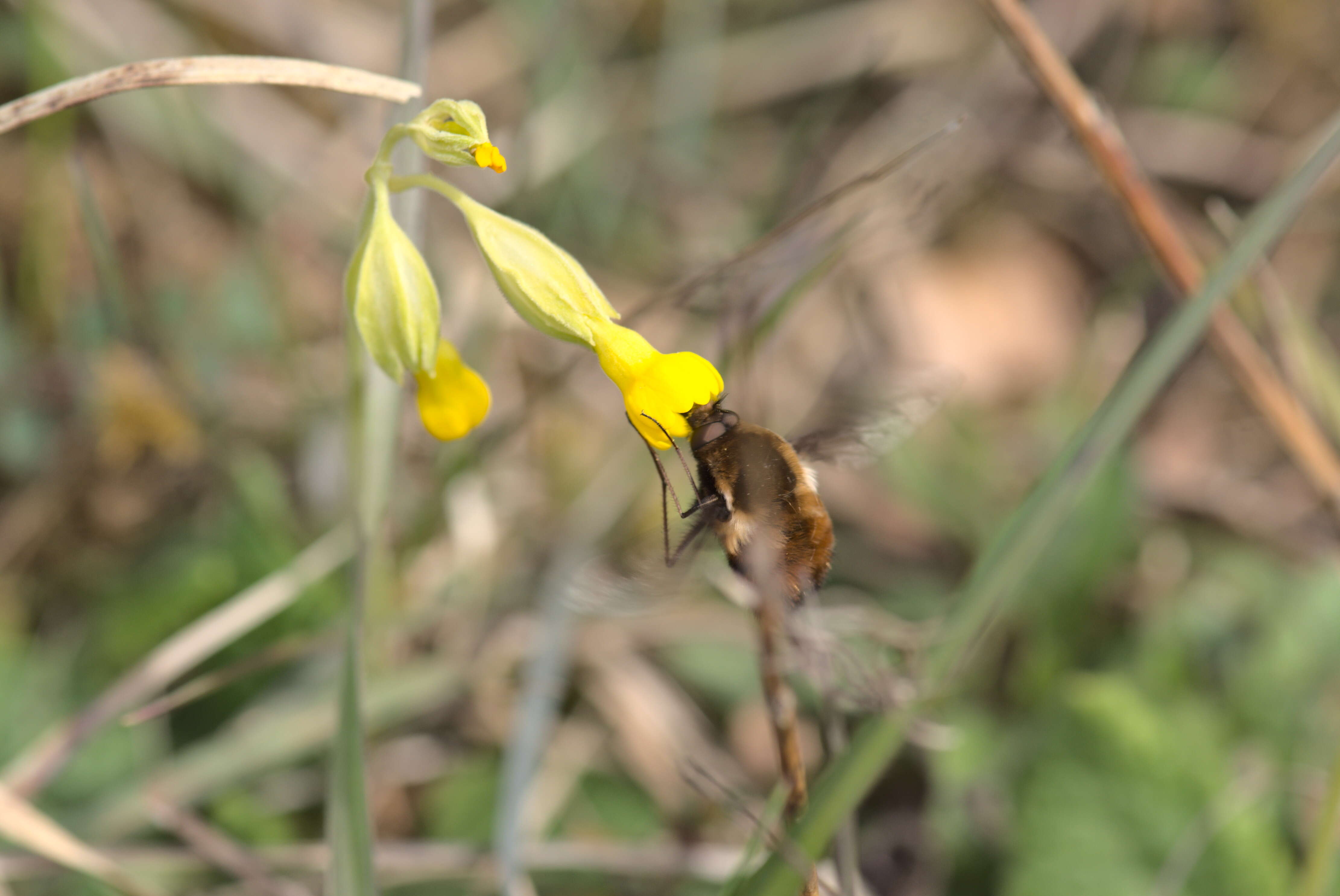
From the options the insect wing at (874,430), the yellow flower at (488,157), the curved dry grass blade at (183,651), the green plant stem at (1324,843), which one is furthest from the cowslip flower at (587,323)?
the green plant stem at (1324,843)

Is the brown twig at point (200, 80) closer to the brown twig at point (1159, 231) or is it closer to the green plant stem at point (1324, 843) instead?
the brown twig at point (1159, 231)

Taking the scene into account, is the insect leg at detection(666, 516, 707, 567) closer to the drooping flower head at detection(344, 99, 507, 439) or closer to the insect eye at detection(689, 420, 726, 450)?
the insect eye at detection(689, 420, 726, 450)

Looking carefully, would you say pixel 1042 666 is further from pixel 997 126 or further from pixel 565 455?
pixel 997 126

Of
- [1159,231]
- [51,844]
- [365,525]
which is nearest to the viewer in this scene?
[365,525]

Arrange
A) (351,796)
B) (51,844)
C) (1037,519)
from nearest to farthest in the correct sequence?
(1037,519)
(351,796)
(51,844)

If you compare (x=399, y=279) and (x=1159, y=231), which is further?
(x=1159, y=231)

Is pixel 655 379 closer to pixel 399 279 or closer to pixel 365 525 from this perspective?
pixel 399 279

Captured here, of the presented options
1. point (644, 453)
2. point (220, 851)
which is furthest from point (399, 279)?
point (644, 453)
